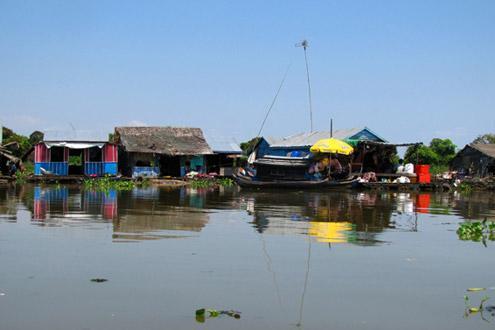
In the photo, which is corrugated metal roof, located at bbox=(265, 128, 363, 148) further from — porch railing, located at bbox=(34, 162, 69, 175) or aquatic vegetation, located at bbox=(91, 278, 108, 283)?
aquatic vegetation, located at bbox=(91, 278, 108, 283)

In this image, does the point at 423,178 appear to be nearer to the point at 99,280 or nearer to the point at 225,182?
the point at 225,182

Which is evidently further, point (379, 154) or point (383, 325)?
point (379, 154)

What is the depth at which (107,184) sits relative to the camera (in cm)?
2906

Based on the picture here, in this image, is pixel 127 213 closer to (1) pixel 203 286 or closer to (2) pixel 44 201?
(2) pixel 44 201

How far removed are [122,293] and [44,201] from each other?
12.9 meters

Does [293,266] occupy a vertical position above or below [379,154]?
below

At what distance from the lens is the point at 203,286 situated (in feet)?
21.7

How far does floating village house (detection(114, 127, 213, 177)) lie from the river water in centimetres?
2174

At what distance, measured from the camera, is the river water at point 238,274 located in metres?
5.47

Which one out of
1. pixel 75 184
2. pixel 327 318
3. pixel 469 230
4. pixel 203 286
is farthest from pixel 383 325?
pixel 75 184

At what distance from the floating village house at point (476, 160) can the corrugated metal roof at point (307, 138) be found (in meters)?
9.35

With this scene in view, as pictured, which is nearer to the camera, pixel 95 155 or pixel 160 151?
pixel 95 155

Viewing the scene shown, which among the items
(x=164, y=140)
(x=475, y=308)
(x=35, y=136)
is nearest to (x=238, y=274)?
(x=475, y=308)

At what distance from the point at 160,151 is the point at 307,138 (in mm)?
8432
